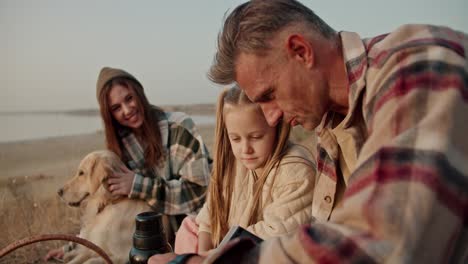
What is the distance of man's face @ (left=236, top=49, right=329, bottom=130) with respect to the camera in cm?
166

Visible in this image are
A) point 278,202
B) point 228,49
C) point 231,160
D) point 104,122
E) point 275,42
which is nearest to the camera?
point 275,42

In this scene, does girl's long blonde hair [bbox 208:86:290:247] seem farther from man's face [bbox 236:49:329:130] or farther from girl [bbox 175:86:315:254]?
man's face [bbox 236:49:329:130]

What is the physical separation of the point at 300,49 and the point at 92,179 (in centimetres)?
222

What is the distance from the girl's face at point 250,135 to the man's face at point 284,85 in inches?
23.4

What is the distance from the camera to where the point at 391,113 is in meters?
1.11

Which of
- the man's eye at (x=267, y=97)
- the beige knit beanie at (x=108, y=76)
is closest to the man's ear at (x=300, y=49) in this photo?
the man's eye at (x=267, y=97)

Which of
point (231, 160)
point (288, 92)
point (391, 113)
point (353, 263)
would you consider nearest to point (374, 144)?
point (391, 113)

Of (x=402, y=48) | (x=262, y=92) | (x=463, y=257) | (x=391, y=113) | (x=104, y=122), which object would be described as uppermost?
(x=402, y=48)

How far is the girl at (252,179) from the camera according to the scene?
2.26 metres

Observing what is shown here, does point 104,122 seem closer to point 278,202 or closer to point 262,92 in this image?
point 278,202

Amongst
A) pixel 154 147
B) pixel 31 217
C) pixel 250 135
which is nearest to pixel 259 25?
pixel 250 135

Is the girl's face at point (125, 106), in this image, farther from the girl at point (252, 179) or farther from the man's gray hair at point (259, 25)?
the man's gray hair at point (259, 25)

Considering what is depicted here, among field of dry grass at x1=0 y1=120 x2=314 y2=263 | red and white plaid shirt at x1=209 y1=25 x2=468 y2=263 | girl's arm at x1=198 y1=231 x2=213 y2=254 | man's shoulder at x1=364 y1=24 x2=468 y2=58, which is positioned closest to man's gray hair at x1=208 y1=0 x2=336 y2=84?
man's shoulder at x1=364 y1=24 x2=468 y2=58

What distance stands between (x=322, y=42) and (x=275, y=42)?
0.17 m
